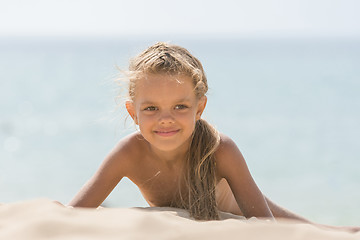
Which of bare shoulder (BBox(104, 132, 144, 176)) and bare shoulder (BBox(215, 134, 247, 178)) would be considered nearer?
bare shoulder (BBox(215, 134, 247, 178))

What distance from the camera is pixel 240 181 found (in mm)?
2678

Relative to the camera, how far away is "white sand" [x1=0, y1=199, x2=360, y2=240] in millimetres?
1357

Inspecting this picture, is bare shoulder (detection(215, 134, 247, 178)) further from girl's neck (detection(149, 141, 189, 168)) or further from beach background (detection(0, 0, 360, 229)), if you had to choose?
beach background (detection(0, 0, 360, 229))

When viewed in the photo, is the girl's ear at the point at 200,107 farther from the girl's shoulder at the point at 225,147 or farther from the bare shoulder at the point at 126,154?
the bare shoulder at the point at 126,154

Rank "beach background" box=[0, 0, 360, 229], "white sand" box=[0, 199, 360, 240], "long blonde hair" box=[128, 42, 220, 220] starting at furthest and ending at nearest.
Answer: "beach background" box=[0, 0, 360, 229] < "long blonde hair" box=[128, 42, 220, 220] < "white sand" box=[0, 199, 360, 240]

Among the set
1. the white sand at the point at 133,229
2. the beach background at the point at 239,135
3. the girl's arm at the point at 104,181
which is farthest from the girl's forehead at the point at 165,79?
the white sand at the point at 133,229

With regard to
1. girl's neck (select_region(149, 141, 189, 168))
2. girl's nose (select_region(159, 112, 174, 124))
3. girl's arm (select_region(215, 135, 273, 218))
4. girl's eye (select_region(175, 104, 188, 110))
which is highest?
girl's eye (select_region(175, 104, 188, 110))

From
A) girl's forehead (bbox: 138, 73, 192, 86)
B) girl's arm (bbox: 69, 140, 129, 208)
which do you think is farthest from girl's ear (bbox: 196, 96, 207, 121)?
girl's arm (bbox: 69, 140, 129, 208)

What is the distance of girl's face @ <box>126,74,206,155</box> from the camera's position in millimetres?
2604

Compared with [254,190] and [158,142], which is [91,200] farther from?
[254,190]

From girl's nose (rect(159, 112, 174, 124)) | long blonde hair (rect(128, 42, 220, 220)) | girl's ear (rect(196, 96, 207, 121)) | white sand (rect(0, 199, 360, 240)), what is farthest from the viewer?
girl's ear (rect(196, 96, 207, 121))

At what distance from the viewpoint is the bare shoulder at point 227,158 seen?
2.71 metres

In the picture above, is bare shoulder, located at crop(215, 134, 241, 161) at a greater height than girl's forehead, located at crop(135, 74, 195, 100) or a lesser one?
lesser

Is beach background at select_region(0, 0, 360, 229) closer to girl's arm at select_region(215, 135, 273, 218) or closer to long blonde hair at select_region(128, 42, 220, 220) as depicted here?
long blonde hair at select_region(128, 42, 220, 220)
